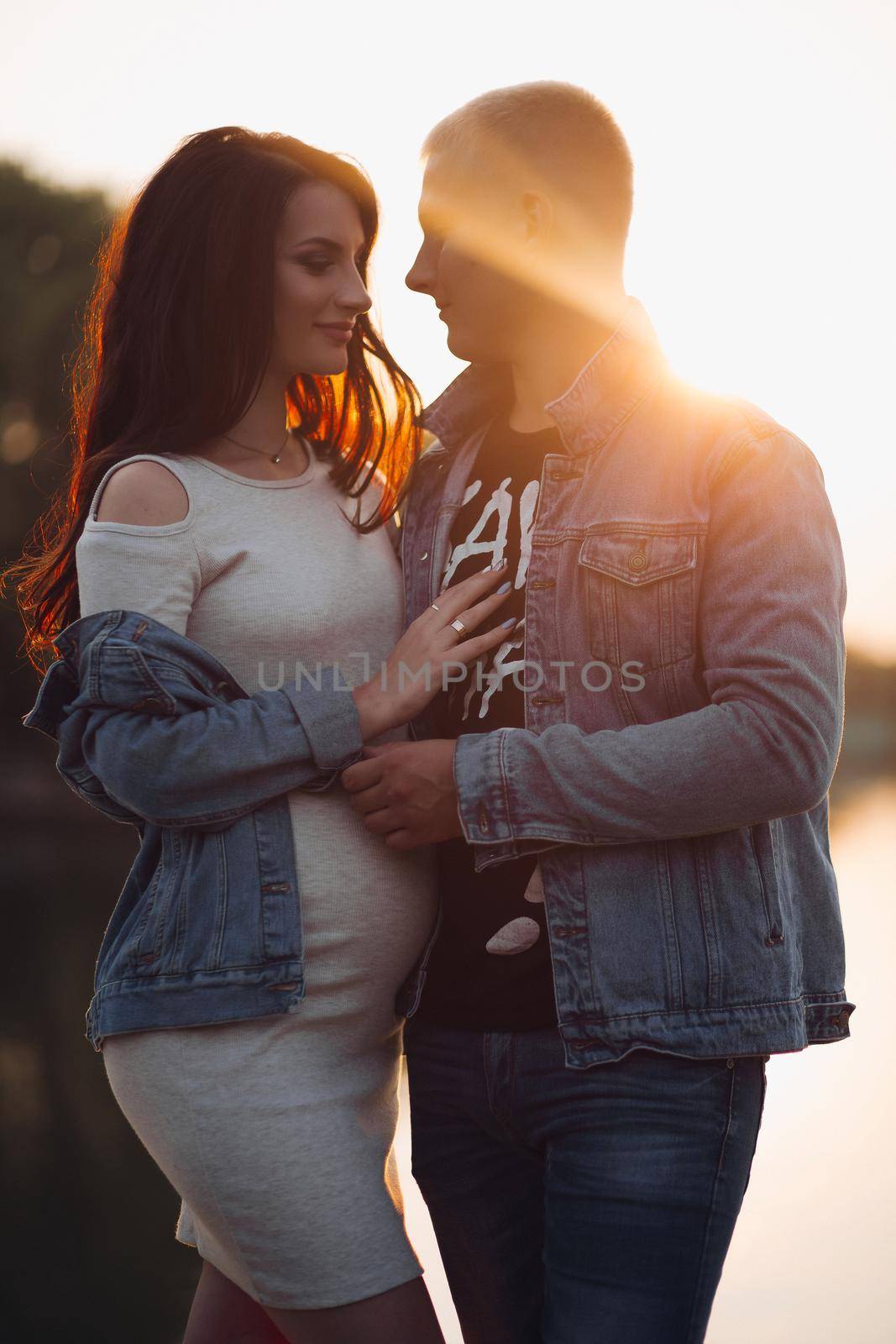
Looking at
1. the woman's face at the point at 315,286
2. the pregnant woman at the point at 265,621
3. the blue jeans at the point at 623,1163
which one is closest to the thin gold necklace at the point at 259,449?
the pregnant woman at the point at 265,621

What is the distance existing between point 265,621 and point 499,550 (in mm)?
415

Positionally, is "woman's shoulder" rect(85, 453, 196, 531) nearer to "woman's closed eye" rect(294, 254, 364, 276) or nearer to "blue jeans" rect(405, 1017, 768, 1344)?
"woman's closed eye" rect(294, 254, 364, 276)

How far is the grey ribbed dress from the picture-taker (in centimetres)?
194

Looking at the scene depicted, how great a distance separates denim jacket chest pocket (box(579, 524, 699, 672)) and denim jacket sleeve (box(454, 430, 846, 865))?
35mm

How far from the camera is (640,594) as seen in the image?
1979 mm

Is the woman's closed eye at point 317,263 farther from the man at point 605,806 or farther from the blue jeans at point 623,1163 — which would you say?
the blue jeans at point 623,1163

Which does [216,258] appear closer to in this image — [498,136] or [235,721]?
[498,136]

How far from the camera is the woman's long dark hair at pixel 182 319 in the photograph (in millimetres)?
2236

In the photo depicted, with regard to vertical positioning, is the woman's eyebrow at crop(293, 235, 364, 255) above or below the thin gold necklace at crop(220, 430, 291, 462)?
above

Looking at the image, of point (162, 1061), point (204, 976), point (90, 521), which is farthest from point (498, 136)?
point (162, 1061)

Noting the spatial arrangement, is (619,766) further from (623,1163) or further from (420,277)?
(420,277)

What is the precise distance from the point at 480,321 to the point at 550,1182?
140cm

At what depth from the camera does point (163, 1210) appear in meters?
5.32

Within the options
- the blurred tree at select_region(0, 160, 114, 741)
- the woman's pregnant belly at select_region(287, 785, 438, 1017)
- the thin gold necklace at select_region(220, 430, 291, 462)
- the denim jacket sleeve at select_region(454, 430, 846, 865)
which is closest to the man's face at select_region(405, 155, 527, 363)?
the thin gold necklace at select_region(220, 430, 291, 462)
